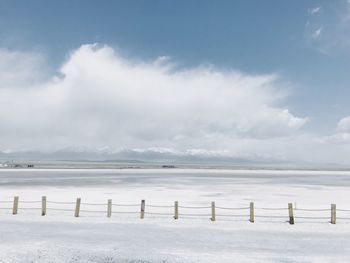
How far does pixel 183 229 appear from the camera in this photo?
21203mm

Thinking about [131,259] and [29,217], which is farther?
[29,217]

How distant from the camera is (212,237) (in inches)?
750

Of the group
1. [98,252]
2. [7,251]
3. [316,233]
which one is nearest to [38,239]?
[7,251]

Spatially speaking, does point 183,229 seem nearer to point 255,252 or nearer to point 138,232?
point 138,232

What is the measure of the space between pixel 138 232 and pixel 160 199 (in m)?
16.6

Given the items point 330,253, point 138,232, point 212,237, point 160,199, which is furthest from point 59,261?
point 160,199

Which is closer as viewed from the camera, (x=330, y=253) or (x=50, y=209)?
(x=330, y=253)

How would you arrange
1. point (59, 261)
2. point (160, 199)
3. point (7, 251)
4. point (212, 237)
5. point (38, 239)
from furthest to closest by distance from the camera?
point (160, 199) < point (212, 237) < point (38, 239) < point (7, 251) < point (59, 261)

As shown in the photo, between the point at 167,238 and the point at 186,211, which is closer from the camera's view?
the point at 167,238

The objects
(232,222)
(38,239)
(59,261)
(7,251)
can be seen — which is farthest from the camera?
(232,222)

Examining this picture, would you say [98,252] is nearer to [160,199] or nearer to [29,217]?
[29,217]

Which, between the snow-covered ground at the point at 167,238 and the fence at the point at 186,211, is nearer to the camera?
the snow-covered ground at the point at 167,238

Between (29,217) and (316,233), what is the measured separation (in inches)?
704

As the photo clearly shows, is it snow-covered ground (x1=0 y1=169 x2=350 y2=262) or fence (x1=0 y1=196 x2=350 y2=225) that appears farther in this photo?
fence (x1=0 y1=196 x2=350 y2=225)
